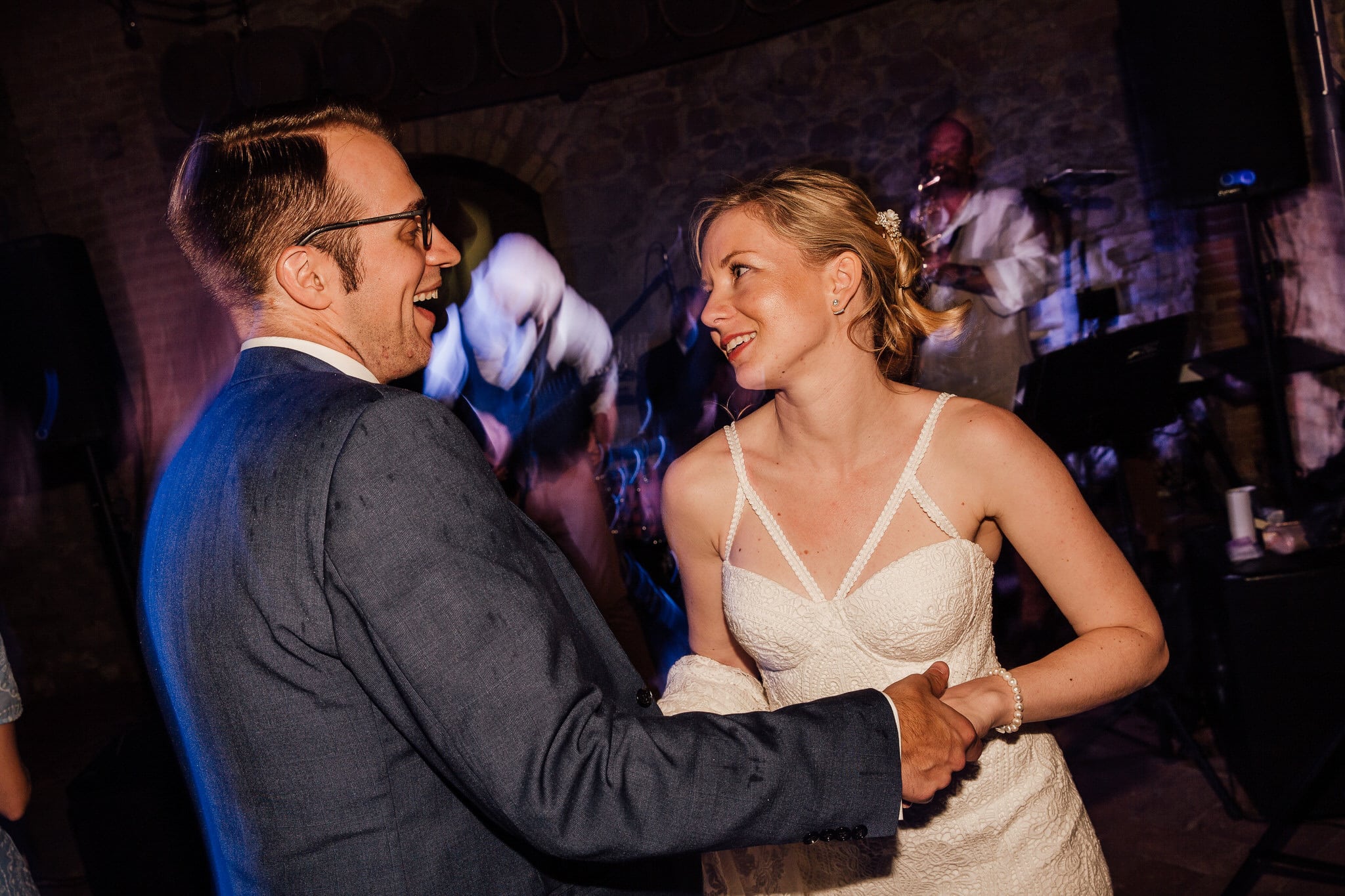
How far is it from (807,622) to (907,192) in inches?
175

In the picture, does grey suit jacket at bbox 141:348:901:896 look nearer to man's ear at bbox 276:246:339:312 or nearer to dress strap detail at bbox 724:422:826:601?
man's ear at bbox 276:246:339:312

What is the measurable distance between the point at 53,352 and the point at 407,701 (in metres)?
5.34

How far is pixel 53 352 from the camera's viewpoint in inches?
205

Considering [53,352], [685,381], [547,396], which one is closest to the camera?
[547,396]

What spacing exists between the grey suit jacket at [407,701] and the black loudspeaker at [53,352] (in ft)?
15.8

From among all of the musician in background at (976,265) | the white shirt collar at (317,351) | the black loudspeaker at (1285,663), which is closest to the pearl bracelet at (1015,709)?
the white shirt collar at (317,351)

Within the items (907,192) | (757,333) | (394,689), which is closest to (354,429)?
(394,689)

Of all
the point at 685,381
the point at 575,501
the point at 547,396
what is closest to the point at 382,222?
the point at 575,501

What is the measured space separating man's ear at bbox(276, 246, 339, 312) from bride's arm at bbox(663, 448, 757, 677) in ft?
3.07

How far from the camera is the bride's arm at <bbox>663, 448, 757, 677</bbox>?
202 centimetres

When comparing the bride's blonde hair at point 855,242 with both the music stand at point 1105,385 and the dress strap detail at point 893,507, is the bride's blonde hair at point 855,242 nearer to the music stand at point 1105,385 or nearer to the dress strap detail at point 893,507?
the dress strap detail at point 893,507

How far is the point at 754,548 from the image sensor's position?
1.95 metres

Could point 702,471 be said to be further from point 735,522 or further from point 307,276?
point 307,276

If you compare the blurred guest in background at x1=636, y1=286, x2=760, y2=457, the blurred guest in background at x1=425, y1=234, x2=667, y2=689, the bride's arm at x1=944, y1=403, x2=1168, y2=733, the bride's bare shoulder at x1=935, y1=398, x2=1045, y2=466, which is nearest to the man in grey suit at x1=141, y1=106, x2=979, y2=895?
the bride's arm at x1=944, y1=403, x2=1168, y2=733
